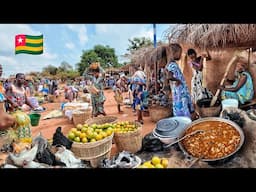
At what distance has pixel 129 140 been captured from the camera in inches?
122

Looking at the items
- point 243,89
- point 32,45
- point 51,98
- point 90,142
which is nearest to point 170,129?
point 90,142

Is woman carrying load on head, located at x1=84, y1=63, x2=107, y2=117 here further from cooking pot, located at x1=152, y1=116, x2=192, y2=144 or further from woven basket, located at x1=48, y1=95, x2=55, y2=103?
woven basket, located at x1=48, y1=95, x2=55, y2=103

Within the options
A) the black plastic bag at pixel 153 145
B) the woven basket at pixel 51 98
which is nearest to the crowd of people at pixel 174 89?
the black plastic bag at pixel 153 145

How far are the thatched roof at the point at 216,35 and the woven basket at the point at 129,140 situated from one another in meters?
2.21

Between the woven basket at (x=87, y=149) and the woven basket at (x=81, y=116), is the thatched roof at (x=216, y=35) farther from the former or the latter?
the woven basket at (x=87, y=149)

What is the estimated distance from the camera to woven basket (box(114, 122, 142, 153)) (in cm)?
308

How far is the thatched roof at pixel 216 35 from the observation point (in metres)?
4.12

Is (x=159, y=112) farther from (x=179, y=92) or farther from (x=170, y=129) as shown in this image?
(x=170, y=129)

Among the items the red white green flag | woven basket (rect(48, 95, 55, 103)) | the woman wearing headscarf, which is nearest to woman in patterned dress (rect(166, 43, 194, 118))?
the woman wearing headscarf

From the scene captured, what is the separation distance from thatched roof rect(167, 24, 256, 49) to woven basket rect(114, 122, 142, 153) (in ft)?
7.24
